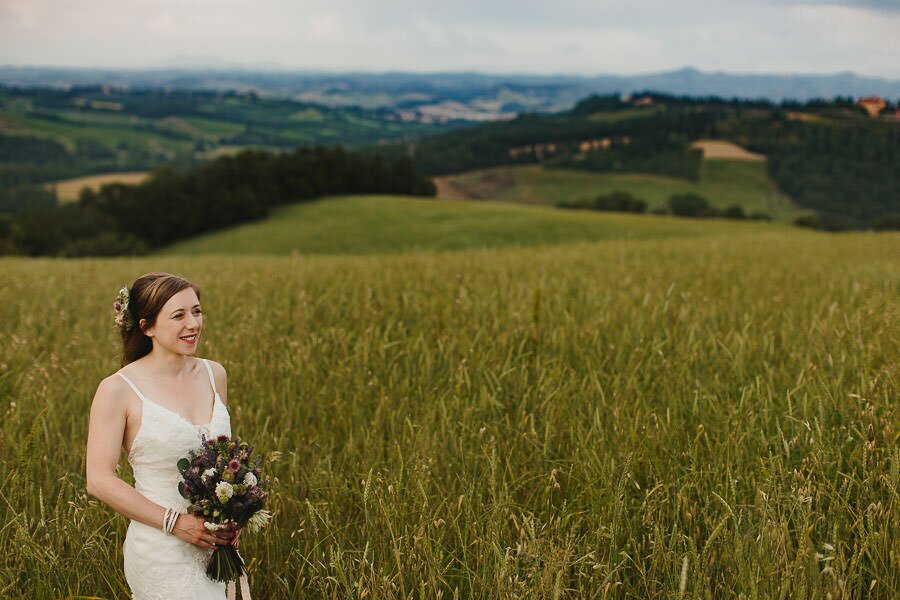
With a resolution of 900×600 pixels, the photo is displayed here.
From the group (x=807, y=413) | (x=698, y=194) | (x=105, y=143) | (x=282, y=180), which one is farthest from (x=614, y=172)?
(x=105, y=143)

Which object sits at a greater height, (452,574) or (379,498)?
(379,498)

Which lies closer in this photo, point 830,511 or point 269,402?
point 830,511

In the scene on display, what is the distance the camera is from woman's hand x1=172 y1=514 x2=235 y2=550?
2166 mm

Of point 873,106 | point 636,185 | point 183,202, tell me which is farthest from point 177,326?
point 873,106

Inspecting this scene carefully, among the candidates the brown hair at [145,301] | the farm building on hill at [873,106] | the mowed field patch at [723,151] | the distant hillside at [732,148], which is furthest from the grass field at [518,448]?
the farm building on hill at [873,106]

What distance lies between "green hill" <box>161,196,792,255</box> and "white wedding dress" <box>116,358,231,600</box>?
40.5 meters

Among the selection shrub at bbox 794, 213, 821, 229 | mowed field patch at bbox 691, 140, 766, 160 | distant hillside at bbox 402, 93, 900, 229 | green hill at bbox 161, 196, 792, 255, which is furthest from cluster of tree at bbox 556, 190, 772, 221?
green hill at bbox 161, 196, 792, 255

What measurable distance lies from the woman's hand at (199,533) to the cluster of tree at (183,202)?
69855mm

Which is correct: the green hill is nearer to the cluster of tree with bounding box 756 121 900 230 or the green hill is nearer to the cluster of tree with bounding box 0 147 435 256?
the cluster of tree with bounding box 0 147 435 256

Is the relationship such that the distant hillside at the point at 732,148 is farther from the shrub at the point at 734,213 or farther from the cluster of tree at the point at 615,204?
the cluster of tree at the point at 615,204

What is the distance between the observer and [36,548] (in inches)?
101

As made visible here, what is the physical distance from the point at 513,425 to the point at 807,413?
1.70m

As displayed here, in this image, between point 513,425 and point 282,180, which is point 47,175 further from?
point 513,425

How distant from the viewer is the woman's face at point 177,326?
230 cm
